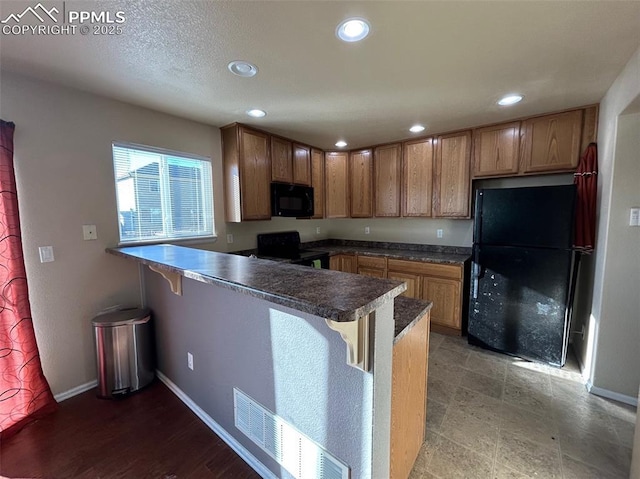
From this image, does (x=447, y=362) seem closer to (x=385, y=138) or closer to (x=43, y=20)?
(x=385, y=138)

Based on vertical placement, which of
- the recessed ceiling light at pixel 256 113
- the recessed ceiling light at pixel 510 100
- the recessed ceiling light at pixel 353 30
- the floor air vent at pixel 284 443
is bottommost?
the floor air vent at pixel 284 443

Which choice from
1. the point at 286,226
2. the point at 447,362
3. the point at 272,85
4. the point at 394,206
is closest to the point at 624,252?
the point at 447,362

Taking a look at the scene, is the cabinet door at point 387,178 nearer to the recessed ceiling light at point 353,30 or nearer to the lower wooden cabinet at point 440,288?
the lower wooden cabinet at point 440,288

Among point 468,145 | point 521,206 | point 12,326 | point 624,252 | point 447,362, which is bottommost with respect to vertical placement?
point 447,362

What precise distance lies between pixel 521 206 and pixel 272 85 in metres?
2.40

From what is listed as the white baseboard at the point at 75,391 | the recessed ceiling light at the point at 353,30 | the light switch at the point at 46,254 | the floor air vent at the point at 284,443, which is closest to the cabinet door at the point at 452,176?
the recessed ceiling light at the point at 353,30

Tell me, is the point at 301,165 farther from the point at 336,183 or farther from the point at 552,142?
the point at 552,142

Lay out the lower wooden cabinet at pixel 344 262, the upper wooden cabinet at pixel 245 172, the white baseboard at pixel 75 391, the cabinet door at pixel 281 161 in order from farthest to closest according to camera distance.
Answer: the lower wooden cabinet at pixel 344 262
the cabinet door at pixel 281 161
the upper wooden cabinet at pixel 245 172
the white baseboard at pixel 75 391

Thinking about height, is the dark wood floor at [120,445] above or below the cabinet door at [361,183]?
below

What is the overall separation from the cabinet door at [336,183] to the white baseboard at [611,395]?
3.05 metres

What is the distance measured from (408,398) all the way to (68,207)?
264 cm

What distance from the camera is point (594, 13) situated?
1.25 m

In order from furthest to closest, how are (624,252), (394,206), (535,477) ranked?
(394,206) < (624,252) < (535,477)

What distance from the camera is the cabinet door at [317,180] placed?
378 cm
